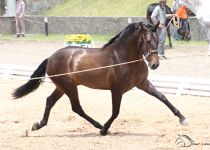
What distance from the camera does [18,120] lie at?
11.0 m

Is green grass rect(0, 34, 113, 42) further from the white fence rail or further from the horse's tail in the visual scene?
the horse's tail

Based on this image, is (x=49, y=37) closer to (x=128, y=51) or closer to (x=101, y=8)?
(x=101, y=8)

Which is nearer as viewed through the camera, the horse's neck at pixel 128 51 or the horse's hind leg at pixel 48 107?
the horse's neck at pixel 128 51

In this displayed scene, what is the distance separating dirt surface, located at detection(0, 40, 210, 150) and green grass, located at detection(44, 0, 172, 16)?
1150 centimetres

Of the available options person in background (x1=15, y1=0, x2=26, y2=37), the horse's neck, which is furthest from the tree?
the horse's neck

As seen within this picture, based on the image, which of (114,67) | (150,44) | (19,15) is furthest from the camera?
(19,15)

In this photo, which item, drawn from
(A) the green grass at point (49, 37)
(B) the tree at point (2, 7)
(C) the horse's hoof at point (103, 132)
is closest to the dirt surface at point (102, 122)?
(C) the horse's hoof at point (103, 132)

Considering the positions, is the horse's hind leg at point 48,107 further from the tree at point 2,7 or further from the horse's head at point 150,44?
the tree at point 2,7

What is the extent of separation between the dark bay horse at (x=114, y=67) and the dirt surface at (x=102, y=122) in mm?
341

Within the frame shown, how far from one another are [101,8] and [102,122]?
18.3m

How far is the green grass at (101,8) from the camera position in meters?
27.2

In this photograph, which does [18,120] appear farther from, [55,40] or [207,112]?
[55,40]

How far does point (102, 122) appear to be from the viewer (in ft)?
35.4

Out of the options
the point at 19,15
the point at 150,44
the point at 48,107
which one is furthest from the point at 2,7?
the point at 150,44
